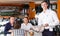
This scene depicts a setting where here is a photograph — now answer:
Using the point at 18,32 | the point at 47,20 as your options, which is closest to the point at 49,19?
the point at 47,20

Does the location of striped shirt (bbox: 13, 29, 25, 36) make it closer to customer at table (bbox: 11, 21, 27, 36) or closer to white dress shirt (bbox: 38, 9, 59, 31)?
customer at table (bbox: 11, 21, 27, 36)

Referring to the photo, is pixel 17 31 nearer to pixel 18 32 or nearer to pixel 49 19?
pixel 18 32

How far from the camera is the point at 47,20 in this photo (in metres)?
2.97

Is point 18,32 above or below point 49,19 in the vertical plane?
below

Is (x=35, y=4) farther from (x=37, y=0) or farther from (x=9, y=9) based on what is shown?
(x=9, y=9)

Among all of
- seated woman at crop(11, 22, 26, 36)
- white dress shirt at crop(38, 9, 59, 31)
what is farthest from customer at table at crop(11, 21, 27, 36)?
white dress shirt at crop(38, 9, 59, 31)

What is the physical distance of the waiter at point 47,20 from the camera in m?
2.90

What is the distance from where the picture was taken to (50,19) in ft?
9.65

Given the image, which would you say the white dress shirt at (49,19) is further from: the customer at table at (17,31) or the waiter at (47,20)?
the customer at table at (17,31)

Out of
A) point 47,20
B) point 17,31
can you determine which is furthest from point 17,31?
point 47,20

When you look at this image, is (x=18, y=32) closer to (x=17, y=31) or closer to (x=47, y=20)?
(x=17, y=31)

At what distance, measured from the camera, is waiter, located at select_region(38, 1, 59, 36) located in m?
2.90

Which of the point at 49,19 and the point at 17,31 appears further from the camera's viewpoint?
the point at 17,31

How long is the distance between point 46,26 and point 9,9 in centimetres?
430
